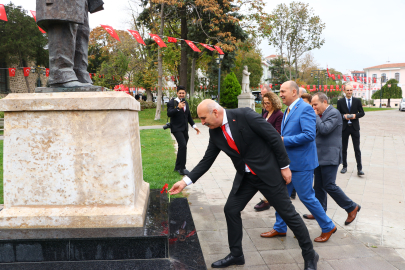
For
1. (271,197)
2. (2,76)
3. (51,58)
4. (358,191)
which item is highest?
(2,76)

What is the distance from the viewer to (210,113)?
2828 millimetres

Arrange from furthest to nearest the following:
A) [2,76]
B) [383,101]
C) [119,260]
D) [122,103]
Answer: [383,101]
[2,76]
[122,103]
[119,260]

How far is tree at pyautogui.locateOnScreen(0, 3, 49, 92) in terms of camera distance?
30234 mm

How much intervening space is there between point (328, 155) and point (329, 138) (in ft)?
0.98

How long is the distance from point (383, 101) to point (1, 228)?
236 ft

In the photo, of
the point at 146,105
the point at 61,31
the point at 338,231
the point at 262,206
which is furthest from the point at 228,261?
the point at 146,105

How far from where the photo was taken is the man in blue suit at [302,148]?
3.56 metres

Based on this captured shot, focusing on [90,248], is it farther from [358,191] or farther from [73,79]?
[358,191]

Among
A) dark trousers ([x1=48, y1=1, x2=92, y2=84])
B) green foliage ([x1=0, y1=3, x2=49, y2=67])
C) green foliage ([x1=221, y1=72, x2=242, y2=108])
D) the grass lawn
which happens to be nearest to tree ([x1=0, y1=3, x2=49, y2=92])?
green foliage ([x1=0, y1=3, x2=49, y2=67])

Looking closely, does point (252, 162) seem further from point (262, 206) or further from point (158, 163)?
point (158, 163)

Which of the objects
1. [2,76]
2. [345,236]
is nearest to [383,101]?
[2,76]

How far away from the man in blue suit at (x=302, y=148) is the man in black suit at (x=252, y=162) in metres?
0.59

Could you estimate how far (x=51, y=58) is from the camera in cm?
346

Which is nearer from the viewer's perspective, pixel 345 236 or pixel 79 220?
pixel 79 220
